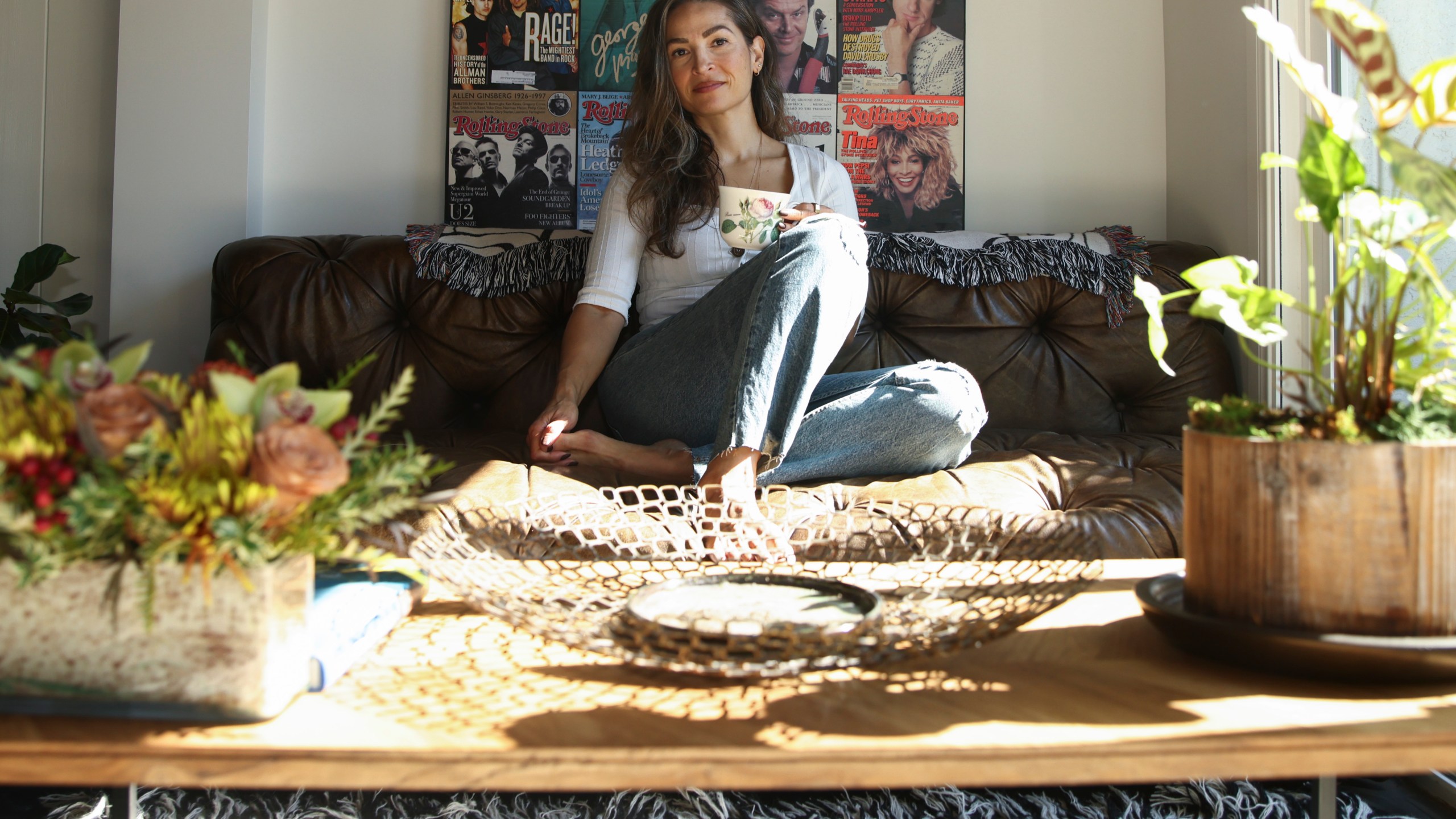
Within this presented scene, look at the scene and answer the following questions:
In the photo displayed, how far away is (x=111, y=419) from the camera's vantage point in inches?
16.5

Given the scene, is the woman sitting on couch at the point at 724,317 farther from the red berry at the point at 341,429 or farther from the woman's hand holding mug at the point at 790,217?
the red berry at the point at 341,429

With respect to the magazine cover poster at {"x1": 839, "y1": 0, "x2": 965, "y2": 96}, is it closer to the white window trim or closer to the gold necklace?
the gold necklace

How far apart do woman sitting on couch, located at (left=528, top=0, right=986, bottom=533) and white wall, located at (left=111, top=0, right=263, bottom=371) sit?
890mm

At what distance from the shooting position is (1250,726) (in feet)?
1.50

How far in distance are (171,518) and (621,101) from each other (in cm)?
188

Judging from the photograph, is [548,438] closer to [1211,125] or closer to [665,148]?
[665,148]

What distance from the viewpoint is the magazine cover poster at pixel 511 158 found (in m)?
2.15

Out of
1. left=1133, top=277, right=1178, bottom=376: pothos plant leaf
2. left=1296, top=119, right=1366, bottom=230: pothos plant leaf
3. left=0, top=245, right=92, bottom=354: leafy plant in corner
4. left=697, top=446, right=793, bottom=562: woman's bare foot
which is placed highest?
left=0, top=245, right=92, bottom=354: leafy plant in corner

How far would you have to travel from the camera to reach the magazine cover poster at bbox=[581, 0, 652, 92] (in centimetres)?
214

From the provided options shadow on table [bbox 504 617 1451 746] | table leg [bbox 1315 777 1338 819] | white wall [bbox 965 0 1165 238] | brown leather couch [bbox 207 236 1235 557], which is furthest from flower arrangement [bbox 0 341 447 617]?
white wall [bbox 965 0 1165 238]

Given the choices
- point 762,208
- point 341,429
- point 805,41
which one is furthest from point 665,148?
point 341,429

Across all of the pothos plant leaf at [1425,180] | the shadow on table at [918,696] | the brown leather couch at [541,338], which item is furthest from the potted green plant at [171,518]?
the brown leather couch at [541,338]

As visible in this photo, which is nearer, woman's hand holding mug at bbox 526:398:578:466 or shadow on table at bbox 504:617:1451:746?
shadow on table at bbox 504:617:1451:746

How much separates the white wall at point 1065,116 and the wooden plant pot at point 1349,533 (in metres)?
1.76
